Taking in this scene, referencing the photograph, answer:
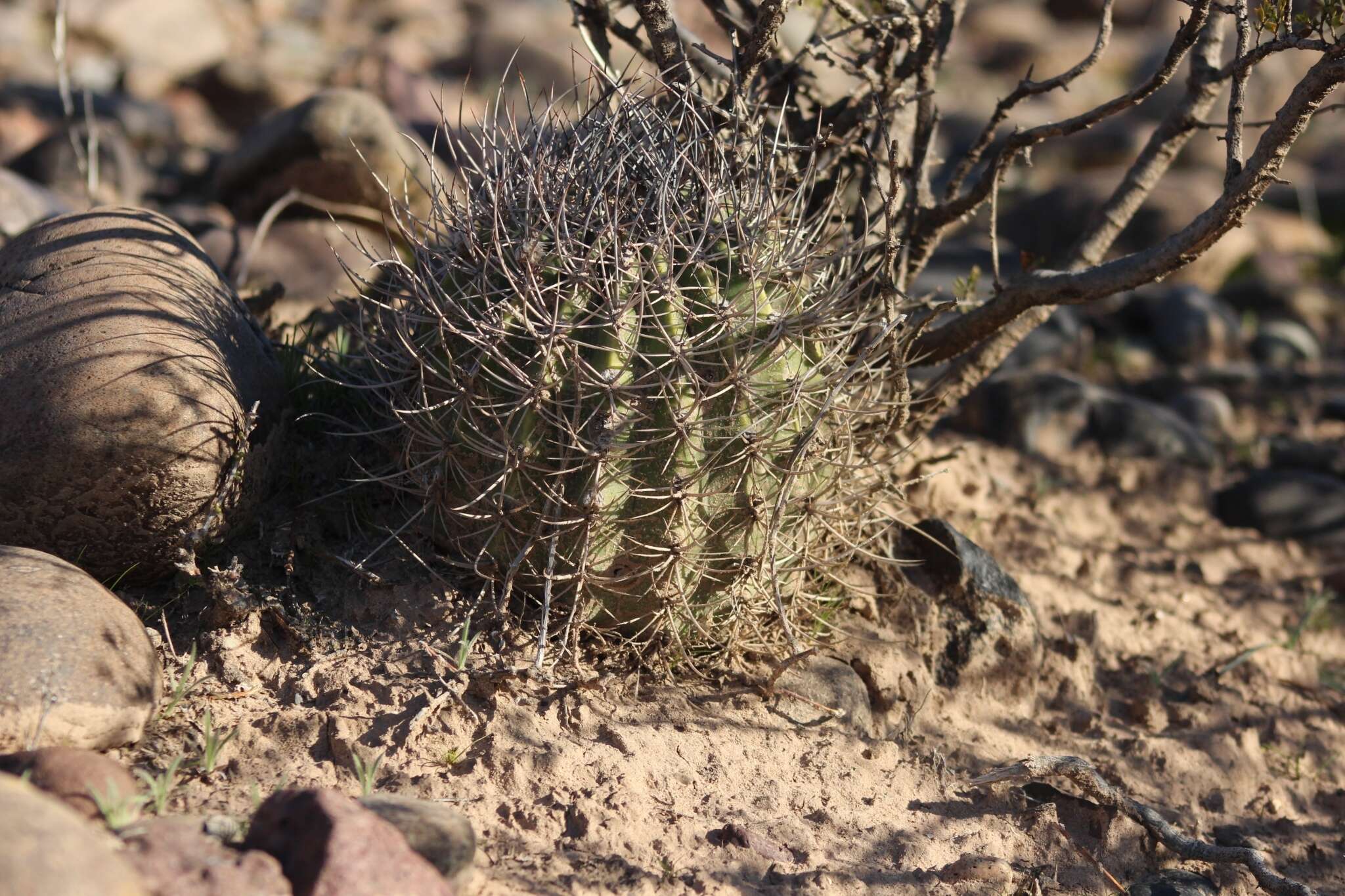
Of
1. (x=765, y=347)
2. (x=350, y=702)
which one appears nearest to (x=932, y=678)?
(x=765, y=347)

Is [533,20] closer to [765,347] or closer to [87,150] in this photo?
[87,150]

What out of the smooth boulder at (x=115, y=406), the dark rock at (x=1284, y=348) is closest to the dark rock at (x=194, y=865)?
→ the smooth boulder at (x=115, y=406)

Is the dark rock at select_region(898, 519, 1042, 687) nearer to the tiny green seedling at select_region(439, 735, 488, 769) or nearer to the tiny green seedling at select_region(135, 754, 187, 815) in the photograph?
the tiny green seedling at select_region(439, 735, 488, 769)

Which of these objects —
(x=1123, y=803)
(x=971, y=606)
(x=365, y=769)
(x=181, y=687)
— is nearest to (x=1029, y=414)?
(x=971, y=606)

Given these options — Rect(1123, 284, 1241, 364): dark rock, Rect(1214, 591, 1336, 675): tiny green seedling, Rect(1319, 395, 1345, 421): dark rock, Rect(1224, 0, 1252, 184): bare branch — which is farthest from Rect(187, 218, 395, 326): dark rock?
Rect(1319, 395, 1345, 421): dark rock

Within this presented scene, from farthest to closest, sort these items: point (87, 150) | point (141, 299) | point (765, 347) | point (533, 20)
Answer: point (533, 20) < point (87, 150) < point (141, 299) < point (765, 347)

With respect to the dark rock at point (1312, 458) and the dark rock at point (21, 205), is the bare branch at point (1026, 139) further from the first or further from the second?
the dark rock at point (21, 205)

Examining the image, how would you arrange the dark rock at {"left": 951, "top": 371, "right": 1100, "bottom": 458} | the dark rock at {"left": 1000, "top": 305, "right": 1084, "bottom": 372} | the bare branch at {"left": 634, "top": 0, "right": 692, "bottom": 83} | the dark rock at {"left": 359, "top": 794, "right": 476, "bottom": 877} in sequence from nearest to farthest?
the dark rock at {"left": 359, "top": 794, "right": 476, "bottom": 877}
the bare branch at {"left": 634, "top": 0, "right": 692, "bottom": 83}
the dark rock at {"left": 951, "top": 371, "right": 1100, "bottom": 458}
the dark rock at {"left": 1000, "top": 305, "right": 1084, "bottom": 372}
